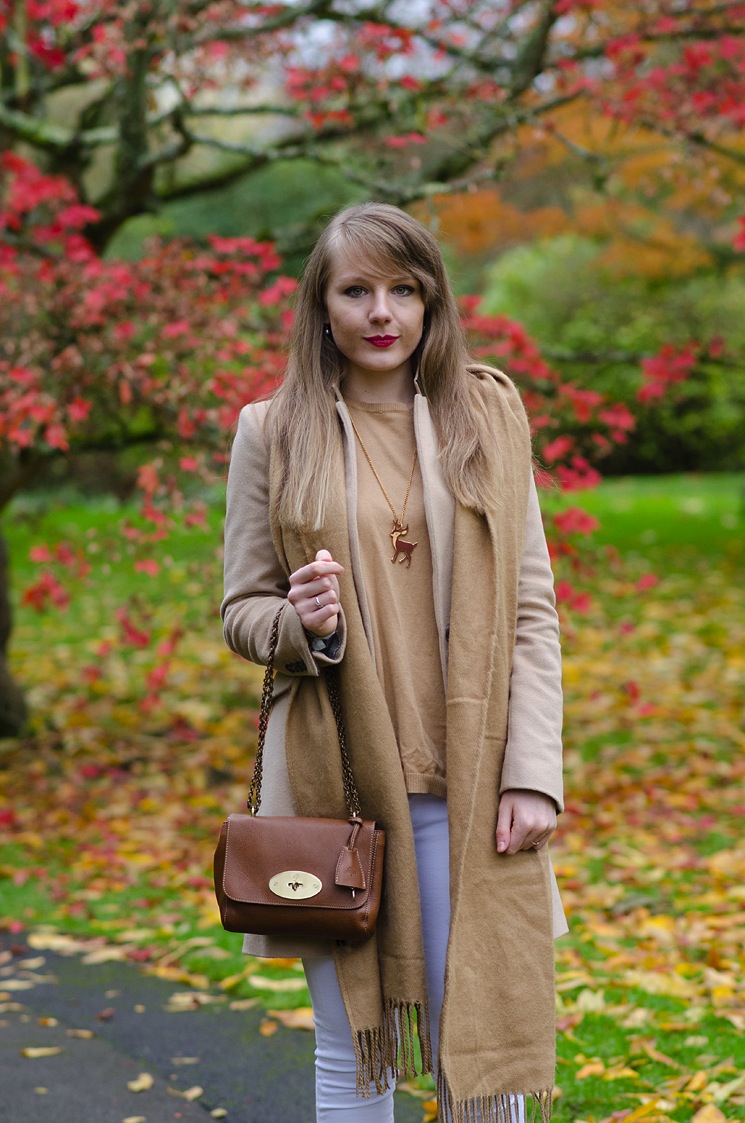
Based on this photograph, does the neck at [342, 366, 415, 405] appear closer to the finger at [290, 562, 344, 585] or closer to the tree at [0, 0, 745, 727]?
the finger at [290, 562, 344, 585]

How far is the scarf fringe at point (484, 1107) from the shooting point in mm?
2059

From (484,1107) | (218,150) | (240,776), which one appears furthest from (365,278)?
(240,776)

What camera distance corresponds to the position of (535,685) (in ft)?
7.09

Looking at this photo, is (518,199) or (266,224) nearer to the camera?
(266,224)

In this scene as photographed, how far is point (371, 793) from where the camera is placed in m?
2.10

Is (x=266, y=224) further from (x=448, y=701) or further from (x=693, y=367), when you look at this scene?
(x=448, y=701)

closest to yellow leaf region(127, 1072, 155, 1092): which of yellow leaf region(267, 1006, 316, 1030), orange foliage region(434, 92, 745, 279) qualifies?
yellow leaf region(267, 1006, 316, 1030)

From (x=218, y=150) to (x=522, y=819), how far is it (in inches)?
183

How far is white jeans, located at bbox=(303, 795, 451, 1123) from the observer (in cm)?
212

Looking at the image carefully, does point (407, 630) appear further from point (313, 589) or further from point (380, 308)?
point (380, 308)

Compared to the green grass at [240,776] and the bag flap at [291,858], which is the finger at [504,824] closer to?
the bag flap at [291,858]

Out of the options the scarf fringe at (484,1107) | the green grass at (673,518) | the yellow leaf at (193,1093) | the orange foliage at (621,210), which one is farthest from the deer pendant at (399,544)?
the green grass at (673,518)

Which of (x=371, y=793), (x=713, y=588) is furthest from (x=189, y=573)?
(x=713, y=588)

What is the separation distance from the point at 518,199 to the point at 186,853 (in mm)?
14290
